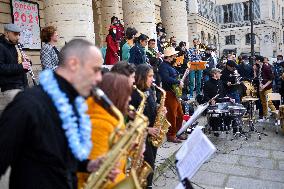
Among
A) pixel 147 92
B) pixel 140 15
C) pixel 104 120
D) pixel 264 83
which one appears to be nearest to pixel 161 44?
pixel 140 15

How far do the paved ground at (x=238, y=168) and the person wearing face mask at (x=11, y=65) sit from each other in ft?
9.74

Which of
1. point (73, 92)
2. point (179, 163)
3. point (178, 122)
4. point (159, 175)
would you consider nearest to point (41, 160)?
point (73, 92)

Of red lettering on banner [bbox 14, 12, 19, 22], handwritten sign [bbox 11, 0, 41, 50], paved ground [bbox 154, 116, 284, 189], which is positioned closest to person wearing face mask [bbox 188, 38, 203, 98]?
paved ground [bbox 154, 116, 284, 189]

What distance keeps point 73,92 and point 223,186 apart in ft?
15.2

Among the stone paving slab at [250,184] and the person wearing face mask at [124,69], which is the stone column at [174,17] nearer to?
the stone paving slab at [250,184]

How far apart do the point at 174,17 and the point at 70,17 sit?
31.2ft

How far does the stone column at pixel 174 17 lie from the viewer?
54.8 ft

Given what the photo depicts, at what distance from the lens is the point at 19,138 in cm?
207

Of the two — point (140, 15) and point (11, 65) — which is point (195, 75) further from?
point (11, 65)

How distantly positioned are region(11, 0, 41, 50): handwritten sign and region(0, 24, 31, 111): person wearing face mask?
6.26 meters

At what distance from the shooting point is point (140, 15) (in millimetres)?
12148

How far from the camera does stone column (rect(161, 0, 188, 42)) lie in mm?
16703

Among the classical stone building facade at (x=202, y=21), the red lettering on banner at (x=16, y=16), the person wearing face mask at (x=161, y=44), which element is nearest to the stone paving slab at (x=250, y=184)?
the person wearing face mask at (x=161, y=44)

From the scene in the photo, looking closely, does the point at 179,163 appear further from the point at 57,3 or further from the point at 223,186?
the point at 57,3
